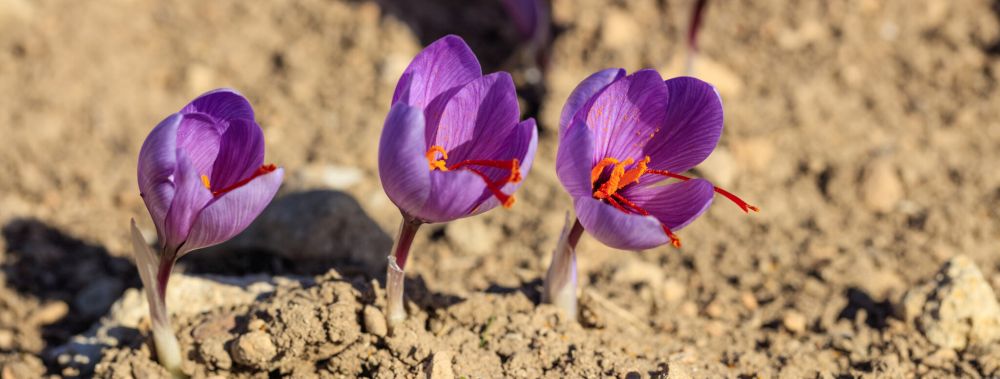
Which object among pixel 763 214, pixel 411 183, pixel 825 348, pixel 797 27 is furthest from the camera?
pixel 797 27

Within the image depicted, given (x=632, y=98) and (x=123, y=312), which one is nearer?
(x=632, y=98)

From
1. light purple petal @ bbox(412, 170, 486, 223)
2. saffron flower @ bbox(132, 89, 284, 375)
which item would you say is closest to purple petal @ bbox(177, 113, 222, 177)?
saffron flower @ bbox(132, 89, 284, 375)

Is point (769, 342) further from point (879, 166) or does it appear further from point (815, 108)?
point (815, 108)

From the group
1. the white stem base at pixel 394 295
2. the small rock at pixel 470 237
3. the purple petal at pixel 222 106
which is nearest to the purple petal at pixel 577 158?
the white stem base at pixel 394 295

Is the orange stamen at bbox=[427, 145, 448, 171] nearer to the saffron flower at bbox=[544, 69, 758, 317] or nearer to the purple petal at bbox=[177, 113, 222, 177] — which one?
the saffron flower at bbox=[544, 69, 758, 317]

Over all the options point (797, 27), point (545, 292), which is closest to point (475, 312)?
point (545, 292)

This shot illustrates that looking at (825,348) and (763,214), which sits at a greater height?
(763,214)

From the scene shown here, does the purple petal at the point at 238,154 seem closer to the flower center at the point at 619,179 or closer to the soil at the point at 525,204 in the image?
the soil at the point at 525,204
